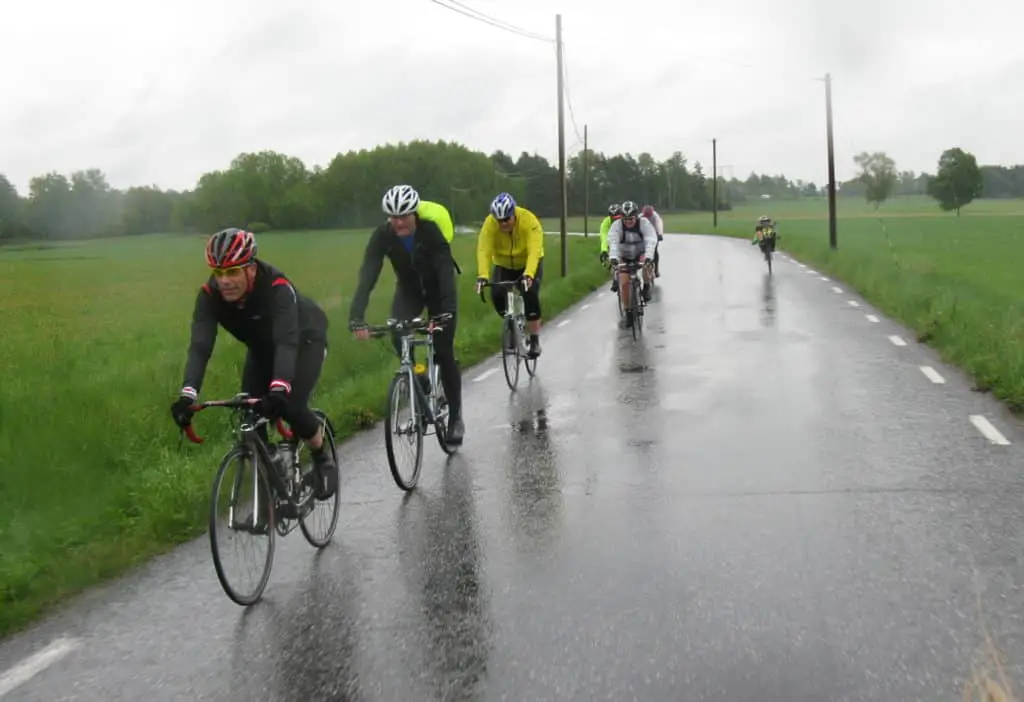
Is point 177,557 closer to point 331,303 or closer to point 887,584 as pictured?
point 887,584

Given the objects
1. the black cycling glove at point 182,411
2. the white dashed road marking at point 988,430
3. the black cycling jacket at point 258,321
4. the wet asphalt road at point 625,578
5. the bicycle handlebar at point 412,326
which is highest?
the black cycling jacket at point 258,321

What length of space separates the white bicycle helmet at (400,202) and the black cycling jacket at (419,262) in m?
0.30

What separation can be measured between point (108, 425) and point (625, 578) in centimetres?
521

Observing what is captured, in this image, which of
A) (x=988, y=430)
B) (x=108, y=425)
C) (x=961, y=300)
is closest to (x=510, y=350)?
(x=108, y=425)

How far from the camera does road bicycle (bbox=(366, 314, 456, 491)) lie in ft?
22.2

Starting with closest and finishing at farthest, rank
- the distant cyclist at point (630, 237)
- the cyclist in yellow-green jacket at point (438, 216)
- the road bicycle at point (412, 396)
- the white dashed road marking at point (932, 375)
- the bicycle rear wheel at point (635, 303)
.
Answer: the road bicycle at point (412, 396) → the cyclist in yellow-green jacket at point (438, 216) → the white dashed road marking at point (932, 375) → the bicycle rear wheel at point (635, 303) → the distant cyclist at point (630, 237)

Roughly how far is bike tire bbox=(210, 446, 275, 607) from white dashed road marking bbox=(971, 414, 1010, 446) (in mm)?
5314

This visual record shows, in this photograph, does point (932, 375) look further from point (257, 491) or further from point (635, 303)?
point (257, 491)

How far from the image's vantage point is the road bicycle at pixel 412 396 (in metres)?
6.78

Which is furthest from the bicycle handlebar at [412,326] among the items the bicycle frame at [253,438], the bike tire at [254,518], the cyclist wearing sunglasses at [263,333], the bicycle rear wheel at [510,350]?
the bicycle rear wheel at [510,350]

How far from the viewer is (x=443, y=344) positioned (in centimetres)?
754

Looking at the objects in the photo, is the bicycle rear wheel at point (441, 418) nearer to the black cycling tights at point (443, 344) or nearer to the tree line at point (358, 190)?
the black cycling tights at point (443, 344)

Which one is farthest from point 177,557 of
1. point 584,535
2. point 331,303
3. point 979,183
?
point 979,183

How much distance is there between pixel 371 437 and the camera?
348 inches
